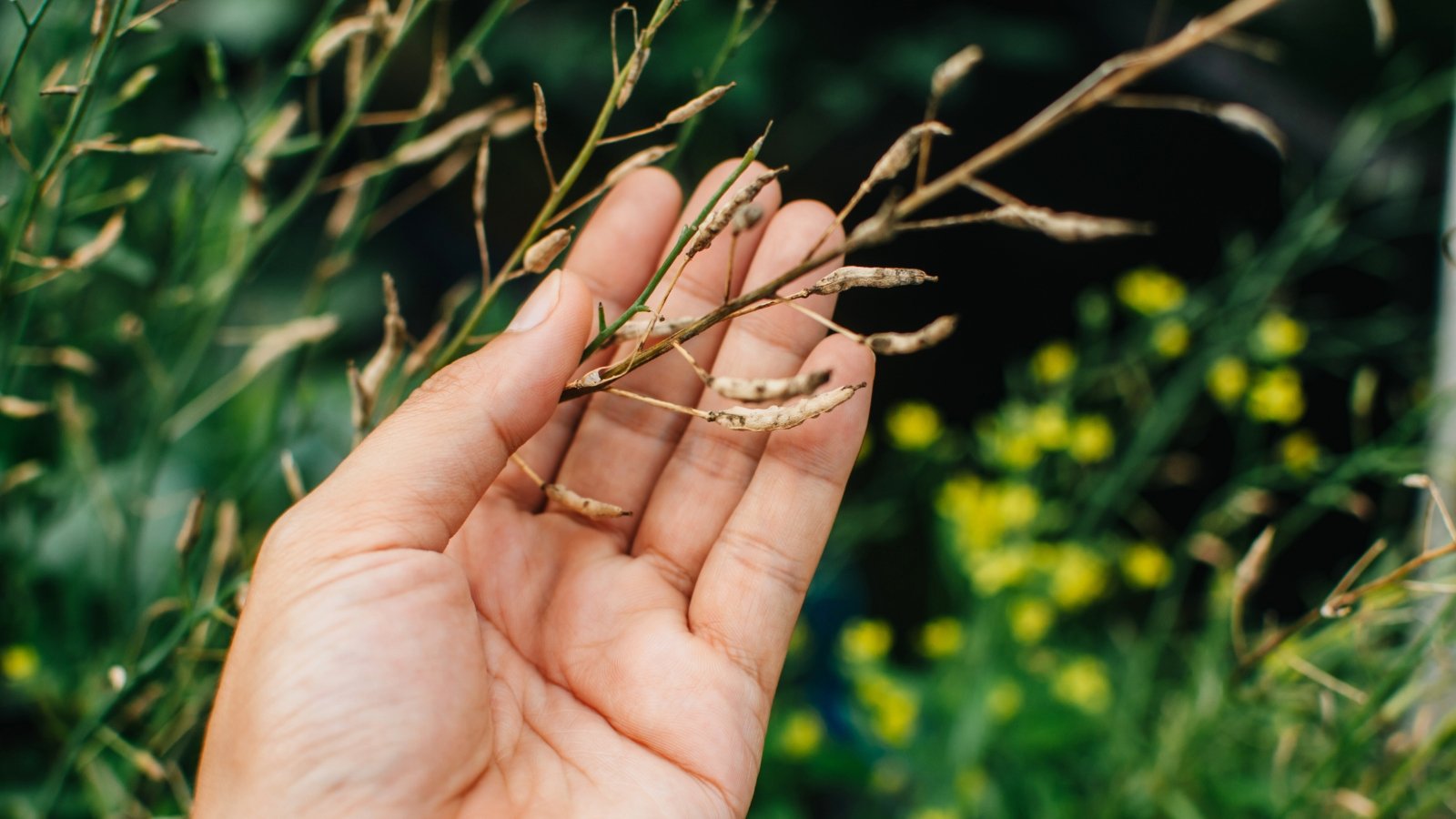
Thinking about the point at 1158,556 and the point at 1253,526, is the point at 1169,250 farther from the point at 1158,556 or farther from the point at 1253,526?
the point at 1158,556

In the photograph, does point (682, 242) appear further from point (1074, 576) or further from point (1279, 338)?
point (1279, 338)

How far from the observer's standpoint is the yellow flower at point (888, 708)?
1323 mm

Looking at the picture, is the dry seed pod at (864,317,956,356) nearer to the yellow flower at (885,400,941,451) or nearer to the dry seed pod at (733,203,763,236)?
the dry seed pod at (733,203,763,236)

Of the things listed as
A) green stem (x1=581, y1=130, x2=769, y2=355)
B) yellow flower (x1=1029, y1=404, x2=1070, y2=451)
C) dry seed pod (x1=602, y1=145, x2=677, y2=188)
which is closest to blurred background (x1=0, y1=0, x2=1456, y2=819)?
yellow flower (x1=1029, y1=404, x2=1070, y2=451)

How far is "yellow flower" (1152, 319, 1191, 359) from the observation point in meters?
1.40

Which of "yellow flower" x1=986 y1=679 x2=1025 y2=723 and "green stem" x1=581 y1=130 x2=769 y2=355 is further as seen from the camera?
"yellow flower" x1=986 y1=679 x2=1025 y2=723

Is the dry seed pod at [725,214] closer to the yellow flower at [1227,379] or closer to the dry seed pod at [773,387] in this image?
the dry seed pod at [773,387]

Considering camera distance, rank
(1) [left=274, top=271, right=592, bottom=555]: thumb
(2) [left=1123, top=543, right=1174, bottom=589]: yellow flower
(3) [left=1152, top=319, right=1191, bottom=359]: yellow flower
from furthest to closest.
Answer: (2) [left=1123, top=543, right=1174, bottom=589]: yellow flower < (3) [left=1152, top=319, right=1191, bottom=359]: yellow flower < (1) [left=274, top=271, right=592, bottom=555]: thumb

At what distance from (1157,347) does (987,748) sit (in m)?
0.68

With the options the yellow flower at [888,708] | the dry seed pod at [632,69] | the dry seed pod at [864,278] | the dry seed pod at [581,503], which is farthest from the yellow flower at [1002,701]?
the dry seed pod at [632,69]

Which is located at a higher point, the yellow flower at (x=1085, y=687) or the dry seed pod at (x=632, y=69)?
the dry seed pod at (x=632, y=69)

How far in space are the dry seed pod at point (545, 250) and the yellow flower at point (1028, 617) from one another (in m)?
0.99

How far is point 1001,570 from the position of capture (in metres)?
1.30

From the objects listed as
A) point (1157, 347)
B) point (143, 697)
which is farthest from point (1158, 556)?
point (143, 697)
